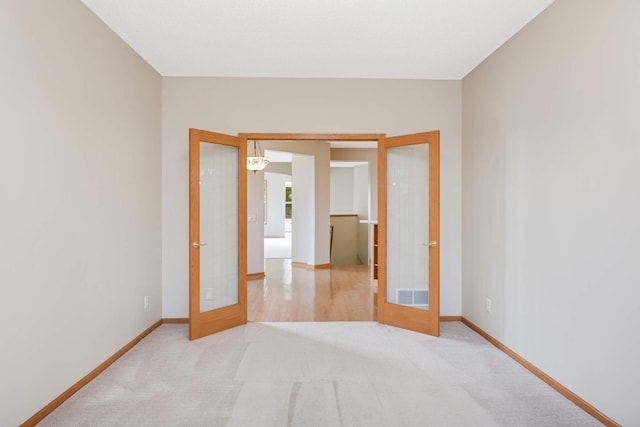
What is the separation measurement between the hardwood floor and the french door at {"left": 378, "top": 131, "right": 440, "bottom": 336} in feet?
1.69

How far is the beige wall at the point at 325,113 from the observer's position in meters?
4.17

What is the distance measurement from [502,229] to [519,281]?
501 mm

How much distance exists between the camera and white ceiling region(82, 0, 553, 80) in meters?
2.74

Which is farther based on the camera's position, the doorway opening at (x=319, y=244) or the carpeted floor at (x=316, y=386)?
the doorway opening at (x=319, y=244)

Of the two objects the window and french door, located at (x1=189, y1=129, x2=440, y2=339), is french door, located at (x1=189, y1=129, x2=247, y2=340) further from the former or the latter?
the window

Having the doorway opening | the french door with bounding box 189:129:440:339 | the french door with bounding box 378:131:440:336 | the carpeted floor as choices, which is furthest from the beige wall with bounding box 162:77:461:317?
the carpeted floor

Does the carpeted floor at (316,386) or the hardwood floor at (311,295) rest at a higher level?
the hardwood floor at (311,295)

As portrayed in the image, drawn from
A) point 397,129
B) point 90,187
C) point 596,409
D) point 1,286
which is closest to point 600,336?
point 596,409

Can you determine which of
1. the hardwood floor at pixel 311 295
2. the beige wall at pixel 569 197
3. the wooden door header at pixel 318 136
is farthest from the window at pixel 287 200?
the beige wall at pixel 569 197

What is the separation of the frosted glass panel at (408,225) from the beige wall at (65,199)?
2.62m

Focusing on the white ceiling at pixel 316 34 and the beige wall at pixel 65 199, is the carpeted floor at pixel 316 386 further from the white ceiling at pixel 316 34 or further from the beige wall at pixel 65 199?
the white ceiling at pixel 316 34

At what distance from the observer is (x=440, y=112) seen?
428cm

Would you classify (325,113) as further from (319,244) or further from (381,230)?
(319,244)

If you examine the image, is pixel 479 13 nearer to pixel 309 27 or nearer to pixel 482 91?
pixel 482 91
